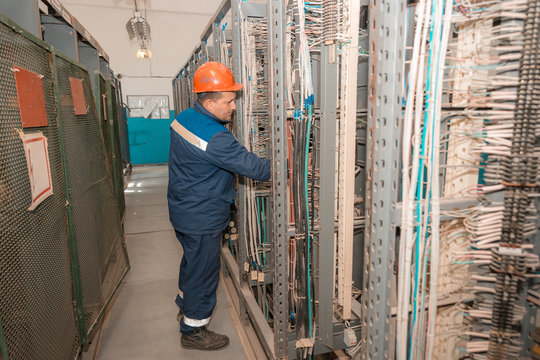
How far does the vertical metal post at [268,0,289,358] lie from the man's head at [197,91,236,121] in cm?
59

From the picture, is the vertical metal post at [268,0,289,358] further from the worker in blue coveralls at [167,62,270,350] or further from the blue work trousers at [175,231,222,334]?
the blue work trousers at [175,231,222,334]

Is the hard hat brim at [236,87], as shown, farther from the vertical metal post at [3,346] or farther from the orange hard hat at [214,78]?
the vertical metal post at [3,346]

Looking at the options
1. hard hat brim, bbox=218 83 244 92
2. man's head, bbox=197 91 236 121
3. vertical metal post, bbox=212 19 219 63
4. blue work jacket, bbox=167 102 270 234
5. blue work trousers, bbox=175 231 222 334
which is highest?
vertical metal post, bbox=212 19 219 63

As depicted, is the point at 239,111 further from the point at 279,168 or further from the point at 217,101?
the point at 279,168

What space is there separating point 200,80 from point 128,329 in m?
2.06

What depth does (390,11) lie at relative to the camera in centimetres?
96

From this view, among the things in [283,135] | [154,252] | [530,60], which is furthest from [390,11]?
[154,252]

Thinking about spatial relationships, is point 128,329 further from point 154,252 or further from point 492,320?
point 492,320

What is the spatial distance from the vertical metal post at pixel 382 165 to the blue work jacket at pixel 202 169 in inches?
42.5

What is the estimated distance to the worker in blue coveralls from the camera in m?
2.14

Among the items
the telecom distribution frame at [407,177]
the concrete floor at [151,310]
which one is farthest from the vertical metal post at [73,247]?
the telecom distribution frame at [407,177]

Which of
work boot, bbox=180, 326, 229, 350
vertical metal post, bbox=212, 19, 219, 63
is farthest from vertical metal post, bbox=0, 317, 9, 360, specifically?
vertical metal post, bbox=212, 19, 219, 63

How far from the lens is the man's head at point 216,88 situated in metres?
2.21

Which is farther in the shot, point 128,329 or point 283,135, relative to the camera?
point 128,329
